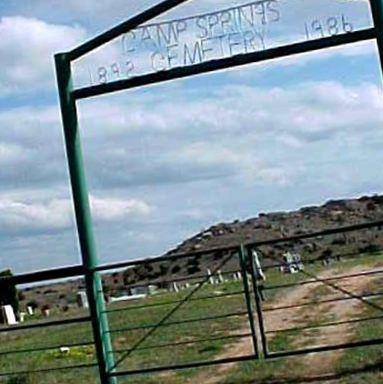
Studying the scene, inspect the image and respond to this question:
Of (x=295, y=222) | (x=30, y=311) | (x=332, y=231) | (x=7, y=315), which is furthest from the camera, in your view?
(x=295, y=222)

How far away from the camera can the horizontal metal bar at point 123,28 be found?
12.2 meters

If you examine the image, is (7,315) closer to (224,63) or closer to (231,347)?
(231,347)

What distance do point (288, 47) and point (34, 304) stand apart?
93.3ft

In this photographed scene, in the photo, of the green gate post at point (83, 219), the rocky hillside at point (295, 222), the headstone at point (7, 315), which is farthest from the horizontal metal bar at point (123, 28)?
the rocky hillside at point (295, 222)

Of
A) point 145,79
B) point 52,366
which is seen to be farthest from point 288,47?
point 52,366

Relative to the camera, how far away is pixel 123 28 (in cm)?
1239

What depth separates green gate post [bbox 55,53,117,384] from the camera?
1219 cm

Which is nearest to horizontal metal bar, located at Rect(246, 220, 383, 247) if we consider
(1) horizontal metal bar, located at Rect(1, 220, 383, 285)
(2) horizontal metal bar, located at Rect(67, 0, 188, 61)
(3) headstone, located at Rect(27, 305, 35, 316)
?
(1) horizontal metal bar, located at Rect(1, 220, 383, 285)

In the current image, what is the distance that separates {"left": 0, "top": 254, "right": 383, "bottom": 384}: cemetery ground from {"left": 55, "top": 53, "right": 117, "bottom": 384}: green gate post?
21.4 inches

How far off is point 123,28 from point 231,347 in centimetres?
429

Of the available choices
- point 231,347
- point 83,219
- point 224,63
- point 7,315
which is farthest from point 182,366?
point 7,315

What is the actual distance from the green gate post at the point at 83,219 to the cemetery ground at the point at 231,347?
0.54m

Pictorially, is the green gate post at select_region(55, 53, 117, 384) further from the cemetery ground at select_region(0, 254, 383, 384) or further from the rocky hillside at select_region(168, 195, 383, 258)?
the rocky hillside at select_region(168, 195, 383, 258)

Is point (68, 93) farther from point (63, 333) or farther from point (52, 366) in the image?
point (63, 333)
